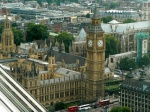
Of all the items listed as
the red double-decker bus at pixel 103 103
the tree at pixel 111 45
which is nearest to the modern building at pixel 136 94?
the red double-decker bus at pixel 103 103

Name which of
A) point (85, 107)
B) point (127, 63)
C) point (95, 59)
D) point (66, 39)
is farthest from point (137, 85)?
point (66, 39)

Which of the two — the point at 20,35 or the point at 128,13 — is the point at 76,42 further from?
the point at 128,13

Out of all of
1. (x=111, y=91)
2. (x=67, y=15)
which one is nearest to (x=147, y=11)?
(x=67, y=15)

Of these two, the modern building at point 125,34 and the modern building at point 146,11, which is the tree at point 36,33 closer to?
the modern building at point 125,34

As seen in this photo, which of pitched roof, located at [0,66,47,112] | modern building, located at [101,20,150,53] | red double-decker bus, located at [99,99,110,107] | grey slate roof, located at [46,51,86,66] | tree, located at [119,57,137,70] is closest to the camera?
pitched roof, located at [0,66,47,112]

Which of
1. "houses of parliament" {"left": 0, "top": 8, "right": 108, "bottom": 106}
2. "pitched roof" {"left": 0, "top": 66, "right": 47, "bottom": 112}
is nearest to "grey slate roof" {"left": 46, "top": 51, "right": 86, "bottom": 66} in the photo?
"houses of parliament" {"left": 0, "top": 8, "right": 108, "bottom": 106}

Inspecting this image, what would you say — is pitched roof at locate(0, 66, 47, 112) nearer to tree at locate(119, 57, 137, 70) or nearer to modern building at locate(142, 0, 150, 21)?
tree at locate(119, 57, 137, 70)
